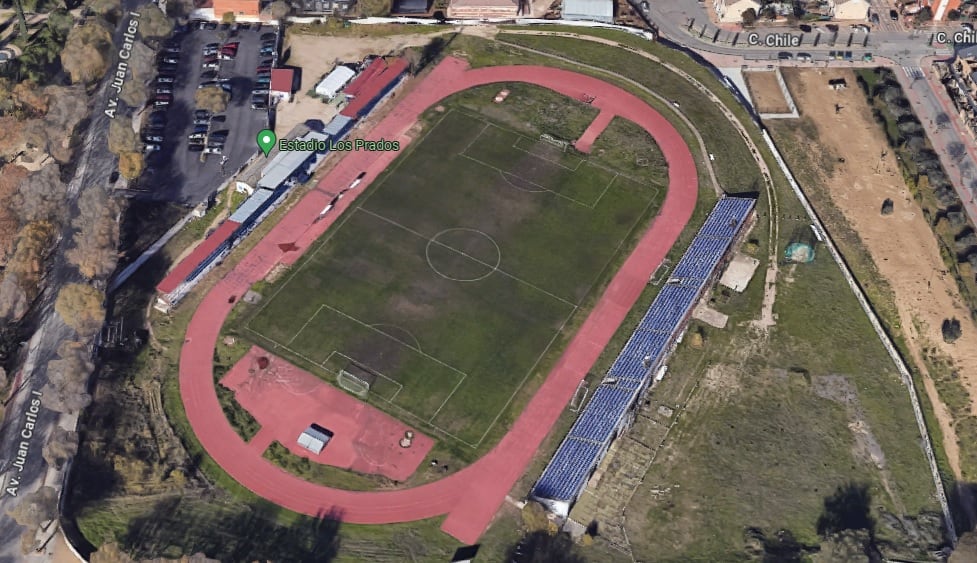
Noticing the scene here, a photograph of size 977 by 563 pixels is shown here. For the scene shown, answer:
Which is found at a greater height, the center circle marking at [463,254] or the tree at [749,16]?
the tree at [749,16]

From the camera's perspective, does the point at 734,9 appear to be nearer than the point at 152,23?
No

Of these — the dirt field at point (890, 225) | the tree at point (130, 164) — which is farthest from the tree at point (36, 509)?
the dirt field at point (890, 225)

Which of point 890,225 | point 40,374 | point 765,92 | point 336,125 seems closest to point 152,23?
point 336,125

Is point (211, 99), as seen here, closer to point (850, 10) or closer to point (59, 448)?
point (59, 448)

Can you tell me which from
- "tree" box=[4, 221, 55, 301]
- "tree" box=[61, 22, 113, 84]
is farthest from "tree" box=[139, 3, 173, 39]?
"tree" box=[4, 221, 55, 301]

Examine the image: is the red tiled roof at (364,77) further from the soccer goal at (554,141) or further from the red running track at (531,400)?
the soccer goal at (554,141)

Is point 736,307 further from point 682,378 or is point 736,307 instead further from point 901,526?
point 901,526

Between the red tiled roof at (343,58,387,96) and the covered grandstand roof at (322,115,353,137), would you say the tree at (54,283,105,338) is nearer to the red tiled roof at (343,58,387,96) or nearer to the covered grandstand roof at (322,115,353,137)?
the covered grandstand roof at (322,115,353,137)
